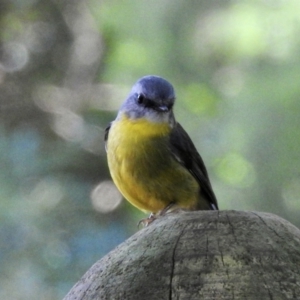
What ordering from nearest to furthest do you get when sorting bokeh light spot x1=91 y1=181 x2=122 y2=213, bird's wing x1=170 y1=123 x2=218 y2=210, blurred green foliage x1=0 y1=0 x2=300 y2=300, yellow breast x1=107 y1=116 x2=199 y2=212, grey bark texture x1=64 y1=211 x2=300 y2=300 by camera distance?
grey bark texture x1=64 y1=211 x2=300 y2=300 < yellow breast x1=107 y1=116 x2=199 y2=212 < bird's wing x1=170 y1=123 x2=218 y2=210 < blurred green foliage x1=0 y1=0 x2=300 y2=300 < bokeh light spot x1=91 y1=181 x2=122 y2=213

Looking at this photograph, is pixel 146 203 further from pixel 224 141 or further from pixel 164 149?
pixel 224 141

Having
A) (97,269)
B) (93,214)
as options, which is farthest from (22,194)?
(97,269)

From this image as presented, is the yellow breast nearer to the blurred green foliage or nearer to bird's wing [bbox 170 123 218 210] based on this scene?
bird's wing [bbox 170 123 218 210]

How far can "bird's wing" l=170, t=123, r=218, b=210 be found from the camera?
474 centimetres

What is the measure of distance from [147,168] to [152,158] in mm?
87

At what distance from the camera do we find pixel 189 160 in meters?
4.86

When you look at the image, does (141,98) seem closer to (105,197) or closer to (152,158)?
(152,158)

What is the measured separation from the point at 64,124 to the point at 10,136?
2.48ft

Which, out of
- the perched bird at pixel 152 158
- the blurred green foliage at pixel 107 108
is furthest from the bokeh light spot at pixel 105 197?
the perched bird at pixel 152 158

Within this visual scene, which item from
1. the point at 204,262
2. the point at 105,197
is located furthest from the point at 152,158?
the point at 105,197

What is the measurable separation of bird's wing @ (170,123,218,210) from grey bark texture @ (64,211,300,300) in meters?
2.42

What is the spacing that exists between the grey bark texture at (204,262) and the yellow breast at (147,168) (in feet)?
6.94

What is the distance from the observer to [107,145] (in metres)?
4.77

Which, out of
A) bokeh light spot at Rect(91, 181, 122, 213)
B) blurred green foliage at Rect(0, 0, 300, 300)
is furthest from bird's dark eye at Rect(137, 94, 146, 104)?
bokeh light spot at Rect(91, 181, 122, 213)
